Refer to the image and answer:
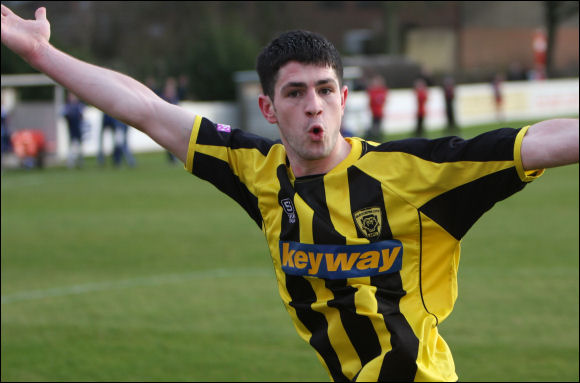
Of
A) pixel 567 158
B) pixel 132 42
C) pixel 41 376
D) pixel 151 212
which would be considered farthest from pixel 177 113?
pixel 132 42

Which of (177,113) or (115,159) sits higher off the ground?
(177,113)

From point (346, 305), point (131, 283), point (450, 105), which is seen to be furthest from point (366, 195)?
point (450, 105)

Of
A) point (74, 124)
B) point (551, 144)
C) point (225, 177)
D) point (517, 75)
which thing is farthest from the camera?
point (517, 75)

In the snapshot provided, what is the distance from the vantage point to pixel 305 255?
3.29 meters

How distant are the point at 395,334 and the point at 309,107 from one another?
2.84 feet

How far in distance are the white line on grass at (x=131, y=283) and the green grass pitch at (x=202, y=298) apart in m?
0.02

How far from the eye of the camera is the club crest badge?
3.21 m

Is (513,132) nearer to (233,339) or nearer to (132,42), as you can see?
(233,339)

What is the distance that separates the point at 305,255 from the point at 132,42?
150ft

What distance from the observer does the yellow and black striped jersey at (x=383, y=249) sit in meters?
3.15

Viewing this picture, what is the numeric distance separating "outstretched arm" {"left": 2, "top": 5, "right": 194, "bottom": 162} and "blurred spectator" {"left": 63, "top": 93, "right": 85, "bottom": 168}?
18559 mm

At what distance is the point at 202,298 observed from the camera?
29.9 feet

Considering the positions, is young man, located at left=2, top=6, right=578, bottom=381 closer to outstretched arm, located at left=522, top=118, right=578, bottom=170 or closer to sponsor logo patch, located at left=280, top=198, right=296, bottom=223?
sponsor logo patch, located at left=280, top=198, right=296, bottom=223

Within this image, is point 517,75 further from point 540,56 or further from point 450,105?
Result: point 450,105
